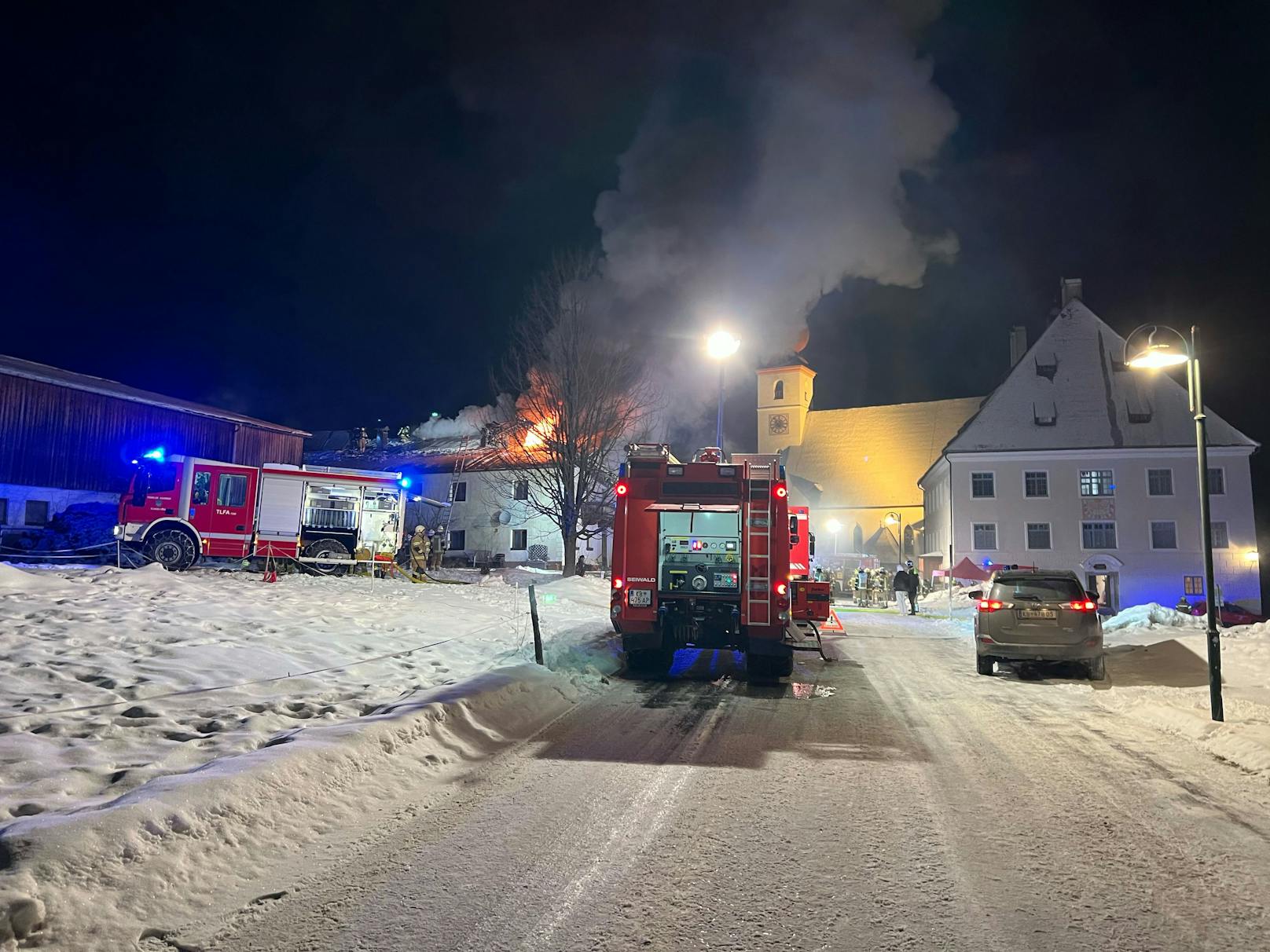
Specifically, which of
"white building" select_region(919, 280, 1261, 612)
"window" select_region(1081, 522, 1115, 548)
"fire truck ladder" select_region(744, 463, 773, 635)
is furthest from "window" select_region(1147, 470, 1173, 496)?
"fire truck ladder" select_region(744, 463, 773, 635)

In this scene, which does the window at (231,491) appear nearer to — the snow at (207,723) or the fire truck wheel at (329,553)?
the fire truck wheel at (329,553)

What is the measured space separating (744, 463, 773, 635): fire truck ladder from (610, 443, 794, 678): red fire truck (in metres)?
0.01

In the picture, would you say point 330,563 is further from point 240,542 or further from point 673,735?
point 673,735

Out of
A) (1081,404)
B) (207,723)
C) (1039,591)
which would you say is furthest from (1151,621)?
(1081,404)

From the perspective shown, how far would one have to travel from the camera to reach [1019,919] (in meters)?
3.52

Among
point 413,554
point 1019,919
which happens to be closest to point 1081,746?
point 1019,919

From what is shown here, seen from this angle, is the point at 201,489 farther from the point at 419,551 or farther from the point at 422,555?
the point at 422,555

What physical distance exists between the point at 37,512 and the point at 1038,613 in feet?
110

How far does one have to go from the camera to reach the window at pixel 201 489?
865 inches

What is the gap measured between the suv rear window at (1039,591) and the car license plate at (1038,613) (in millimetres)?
143

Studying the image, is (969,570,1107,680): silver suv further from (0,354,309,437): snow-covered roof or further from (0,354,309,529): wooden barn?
(0,354,309,437): snow-covered roof

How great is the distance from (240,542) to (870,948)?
75.5ft

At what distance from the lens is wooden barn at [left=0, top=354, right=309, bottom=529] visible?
28.9 m

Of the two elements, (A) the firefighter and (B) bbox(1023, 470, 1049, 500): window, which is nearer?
(A) the firefighter
